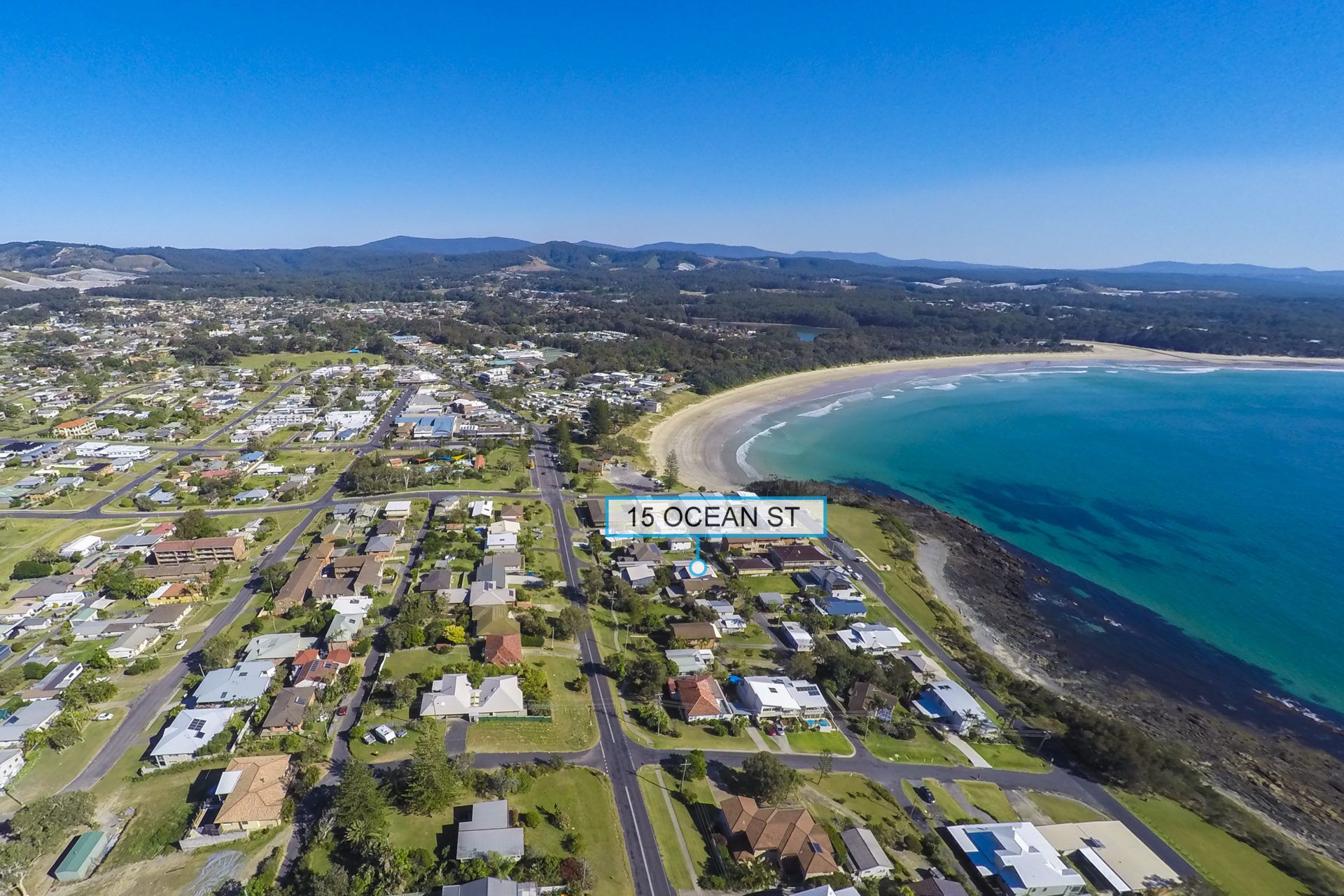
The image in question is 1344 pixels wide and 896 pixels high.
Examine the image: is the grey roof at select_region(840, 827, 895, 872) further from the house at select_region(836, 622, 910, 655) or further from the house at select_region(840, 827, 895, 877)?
the house at select_region(836, 622, 910, 655)

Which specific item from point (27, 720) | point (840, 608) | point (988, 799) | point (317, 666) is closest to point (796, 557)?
point (840, 608)

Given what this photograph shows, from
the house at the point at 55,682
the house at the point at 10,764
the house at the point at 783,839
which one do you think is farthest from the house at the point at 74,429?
the house at the point at 783,839

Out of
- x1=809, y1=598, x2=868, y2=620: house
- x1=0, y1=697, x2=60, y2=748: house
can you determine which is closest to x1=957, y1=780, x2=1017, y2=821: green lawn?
x1=809, y1=598, x2=868, y2=620: house

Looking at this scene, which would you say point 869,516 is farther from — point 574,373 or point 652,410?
point 574,373

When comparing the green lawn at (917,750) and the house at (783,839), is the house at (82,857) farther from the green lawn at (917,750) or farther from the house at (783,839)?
the green lawn at (917,750)

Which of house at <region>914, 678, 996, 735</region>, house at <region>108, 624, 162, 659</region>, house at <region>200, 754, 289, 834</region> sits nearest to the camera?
house at <region>200, 754, 289, 834</region>
